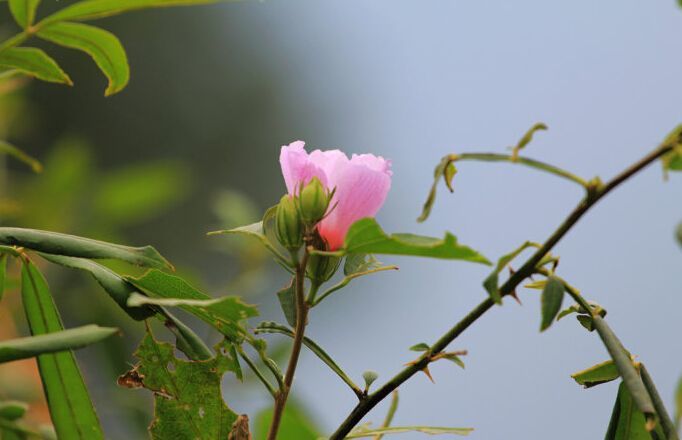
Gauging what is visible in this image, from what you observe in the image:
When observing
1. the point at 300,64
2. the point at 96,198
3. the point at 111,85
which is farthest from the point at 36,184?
the point at 300,64

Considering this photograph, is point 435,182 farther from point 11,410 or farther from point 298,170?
point 11,410

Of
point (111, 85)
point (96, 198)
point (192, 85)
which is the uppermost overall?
point (192, 85)

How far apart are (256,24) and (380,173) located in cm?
398

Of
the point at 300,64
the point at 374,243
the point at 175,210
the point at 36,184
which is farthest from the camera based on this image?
the point at 300,64

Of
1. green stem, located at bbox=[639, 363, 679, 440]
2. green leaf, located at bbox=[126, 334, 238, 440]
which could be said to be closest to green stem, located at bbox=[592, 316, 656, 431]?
green stem, located at bbox=[639, 363, 679, 440]

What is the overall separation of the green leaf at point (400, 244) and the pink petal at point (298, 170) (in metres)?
0.04

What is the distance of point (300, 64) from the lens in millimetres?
4000

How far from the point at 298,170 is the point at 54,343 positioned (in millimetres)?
82

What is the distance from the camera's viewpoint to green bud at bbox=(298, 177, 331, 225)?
0.22m

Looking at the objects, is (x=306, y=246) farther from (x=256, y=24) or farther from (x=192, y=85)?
(x=256, y=24)

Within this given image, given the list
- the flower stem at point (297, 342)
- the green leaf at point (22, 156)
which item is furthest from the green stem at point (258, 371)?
the green leaf at point (22, 156)

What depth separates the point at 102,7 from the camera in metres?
0.23

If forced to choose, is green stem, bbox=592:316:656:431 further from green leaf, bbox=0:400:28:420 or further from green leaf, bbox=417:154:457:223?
green leaf, bbox=0:400:28:420

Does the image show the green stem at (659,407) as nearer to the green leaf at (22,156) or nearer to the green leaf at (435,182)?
the green leaf at (435,182)
